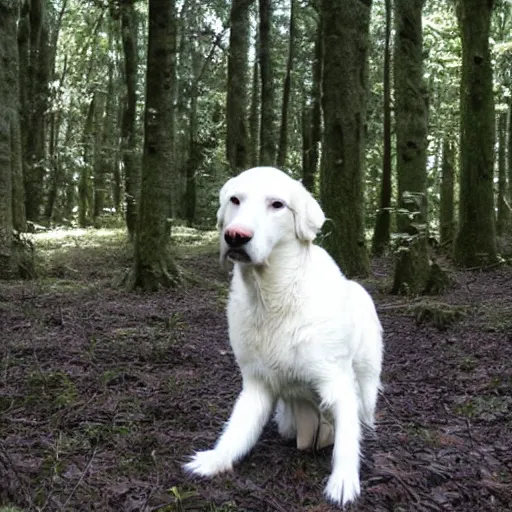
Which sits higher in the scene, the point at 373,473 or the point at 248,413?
the point at 248,413

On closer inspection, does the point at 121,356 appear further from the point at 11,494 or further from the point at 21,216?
the point at 21,216

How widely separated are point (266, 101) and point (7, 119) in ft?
31.1

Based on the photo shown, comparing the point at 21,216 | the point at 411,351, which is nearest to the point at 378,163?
the point at 21,216

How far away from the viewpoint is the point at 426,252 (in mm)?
10414

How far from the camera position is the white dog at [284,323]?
337 centimetres

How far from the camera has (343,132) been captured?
11.2 meters

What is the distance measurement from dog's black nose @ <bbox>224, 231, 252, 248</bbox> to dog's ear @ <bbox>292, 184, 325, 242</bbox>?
0.38 m

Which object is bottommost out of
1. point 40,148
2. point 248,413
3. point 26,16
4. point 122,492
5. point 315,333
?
point 122,492

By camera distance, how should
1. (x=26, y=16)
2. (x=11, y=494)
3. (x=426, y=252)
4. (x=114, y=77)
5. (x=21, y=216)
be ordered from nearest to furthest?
(x=11, y=494) → (x=426, y=252) → (x=21, y=216) → (x=26, y=16) → (x=114, y=77)

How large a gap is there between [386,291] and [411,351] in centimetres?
345

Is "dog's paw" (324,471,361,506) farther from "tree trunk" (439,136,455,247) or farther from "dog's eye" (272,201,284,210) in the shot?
"tree trunk" (439,136,455,247)

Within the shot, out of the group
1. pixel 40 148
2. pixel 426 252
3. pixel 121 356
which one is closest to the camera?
pixel 121 356

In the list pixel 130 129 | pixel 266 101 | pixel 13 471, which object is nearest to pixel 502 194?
pixel 266 101

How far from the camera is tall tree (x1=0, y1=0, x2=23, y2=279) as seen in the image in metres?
11.1
